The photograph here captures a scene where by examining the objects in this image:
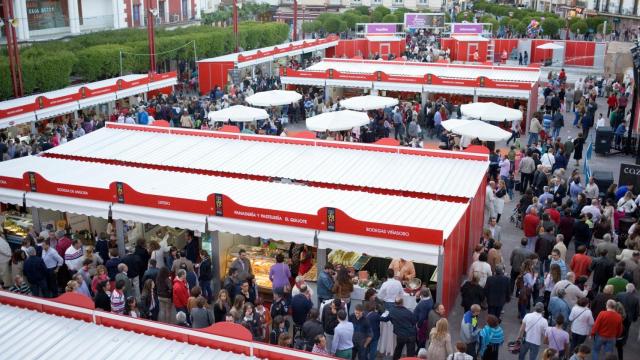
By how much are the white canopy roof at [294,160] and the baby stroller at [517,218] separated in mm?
1973

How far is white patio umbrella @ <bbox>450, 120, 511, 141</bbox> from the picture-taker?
54.4 ft

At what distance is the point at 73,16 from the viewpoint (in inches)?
1698

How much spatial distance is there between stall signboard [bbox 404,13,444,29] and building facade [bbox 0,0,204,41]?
684 inches

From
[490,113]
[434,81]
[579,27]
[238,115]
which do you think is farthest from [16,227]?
[579,27]

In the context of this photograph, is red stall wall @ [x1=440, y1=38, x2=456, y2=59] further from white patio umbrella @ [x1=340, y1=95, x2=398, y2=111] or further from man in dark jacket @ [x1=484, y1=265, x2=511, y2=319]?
man in dark jacket @ [x1=484, y1=265, x2=511, y2=319]

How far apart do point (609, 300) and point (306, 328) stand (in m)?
3.93

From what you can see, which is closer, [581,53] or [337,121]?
[337,121]

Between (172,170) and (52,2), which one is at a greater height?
(52,2)

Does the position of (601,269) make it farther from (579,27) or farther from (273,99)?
(579,27)

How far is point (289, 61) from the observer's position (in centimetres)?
3409

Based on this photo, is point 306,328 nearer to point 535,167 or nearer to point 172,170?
point 172,170

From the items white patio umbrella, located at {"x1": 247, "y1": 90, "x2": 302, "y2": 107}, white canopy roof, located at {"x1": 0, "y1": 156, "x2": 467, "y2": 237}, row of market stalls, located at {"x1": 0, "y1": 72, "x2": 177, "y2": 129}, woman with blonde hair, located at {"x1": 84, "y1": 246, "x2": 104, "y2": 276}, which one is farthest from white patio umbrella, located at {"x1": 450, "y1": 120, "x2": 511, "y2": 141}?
row of market stalls, located at {"x1": 0, "y1": 72, "x2": 177, "y2": 129}

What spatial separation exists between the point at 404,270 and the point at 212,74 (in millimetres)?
20275

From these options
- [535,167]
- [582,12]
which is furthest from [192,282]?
[582,12]
